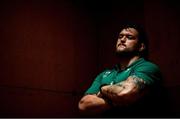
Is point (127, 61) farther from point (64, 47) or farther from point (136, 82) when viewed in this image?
point (64, 47)

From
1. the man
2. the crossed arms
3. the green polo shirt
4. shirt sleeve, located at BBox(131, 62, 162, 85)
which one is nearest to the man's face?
the man

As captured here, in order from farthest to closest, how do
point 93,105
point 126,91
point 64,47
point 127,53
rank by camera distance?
1. point 64,47
2. point 127,53
3. point 93,105
4. point 126,91

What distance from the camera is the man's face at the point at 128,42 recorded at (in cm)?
338

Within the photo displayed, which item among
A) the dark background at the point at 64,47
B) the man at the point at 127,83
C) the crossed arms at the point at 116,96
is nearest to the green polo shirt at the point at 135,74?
the man at the point at 127,83

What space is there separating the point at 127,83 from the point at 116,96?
152mm

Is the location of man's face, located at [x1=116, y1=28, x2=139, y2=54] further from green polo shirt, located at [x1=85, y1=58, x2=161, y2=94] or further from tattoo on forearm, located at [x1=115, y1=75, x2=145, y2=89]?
tattoo on forearm, located at [x1=115, y1=75, x2=145, y2=89]

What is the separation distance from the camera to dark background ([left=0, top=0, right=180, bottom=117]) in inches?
140

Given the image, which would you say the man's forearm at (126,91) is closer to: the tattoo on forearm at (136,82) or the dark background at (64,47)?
the tattoo on forearm at (136,82)

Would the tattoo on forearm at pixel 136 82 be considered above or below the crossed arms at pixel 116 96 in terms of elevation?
above

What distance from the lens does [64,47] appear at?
164 inches

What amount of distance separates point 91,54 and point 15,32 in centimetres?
120

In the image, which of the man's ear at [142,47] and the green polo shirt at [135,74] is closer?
the green polo shirt at [135,74]

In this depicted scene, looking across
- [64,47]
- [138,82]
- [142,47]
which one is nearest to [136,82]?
[138,82]

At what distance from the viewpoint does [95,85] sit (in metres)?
3.30
